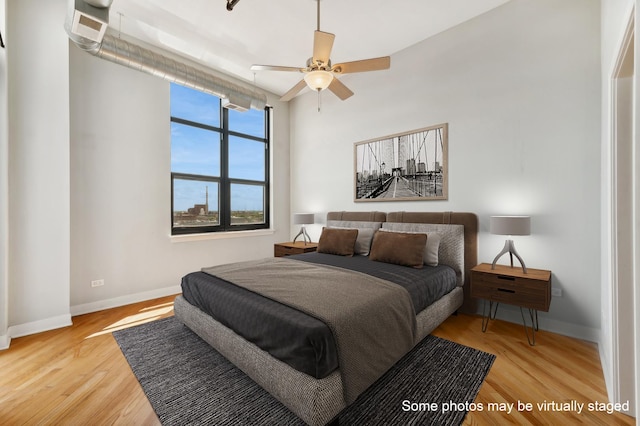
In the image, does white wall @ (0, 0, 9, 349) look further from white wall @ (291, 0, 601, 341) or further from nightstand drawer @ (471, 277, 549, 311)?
nightstand drawer @ (471, 277, 549, 311)

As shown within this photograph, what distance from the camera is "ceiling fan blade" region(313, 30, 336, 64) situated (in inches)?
84.6

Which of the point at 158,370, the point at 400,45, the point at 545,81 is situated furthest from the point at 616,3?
the point at 158,370

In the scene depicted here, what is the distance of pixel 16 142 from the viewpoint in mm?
2615

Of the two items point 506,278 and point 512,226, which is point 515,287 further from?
point 512,226

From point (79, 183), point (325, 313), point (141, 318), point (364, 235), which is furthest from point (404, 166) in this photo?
point (79, 183)

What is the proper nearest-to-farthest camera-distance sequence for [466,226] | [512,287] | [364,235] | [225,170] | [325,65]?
[325,65]
[512,287]
[466,226]
[364,235]
[225,170]

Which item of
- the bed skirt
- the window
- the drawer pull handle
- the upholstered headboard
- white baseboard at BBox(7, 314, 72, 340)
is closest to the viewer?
the bed skirt

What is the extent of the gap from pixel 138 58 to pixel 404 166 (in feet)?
11.4

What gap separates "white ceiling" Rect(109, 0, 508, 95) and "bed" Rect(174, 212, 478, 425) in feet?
7.45

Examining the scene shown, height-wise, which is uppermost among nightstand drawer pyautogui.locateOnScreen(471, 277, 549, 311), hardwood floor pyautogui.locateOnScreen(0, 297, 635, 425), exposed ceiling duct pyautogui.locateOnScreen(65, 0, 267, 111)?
exposed ceiling duct pyautogui.locateOnScreen(65, 0, 267, 111)

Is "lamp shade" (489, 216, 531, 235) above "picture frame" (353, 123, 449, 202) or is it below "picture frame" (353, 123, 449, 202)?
below

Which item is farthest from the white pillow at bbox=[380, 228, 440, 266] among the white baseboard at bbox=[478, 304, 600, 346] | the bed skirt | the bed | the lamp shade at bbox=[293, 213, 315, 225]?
the lamp shade at bbox=[293, 213, 315, 225]

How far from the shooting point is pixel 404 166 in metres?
3.69

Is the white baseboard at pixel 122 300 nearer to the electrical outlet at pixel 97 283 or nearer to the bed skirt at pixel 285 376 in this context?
the electrical outlet at pixel 97 283
